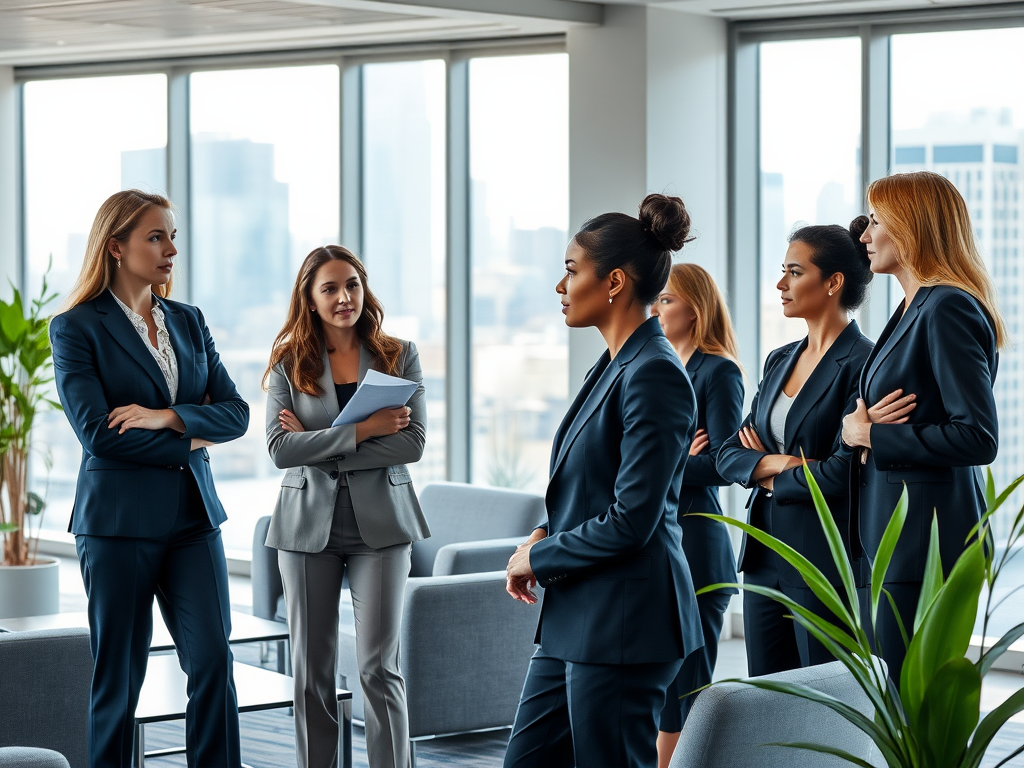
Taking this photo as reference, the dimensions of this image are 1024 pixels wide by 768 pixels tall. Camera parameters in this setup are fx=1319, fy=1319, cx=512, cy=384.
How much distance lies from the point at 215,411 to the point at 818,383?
1631 millimetres

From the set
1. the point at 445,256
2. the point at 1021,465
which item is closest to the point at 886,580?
the point at 1021,465

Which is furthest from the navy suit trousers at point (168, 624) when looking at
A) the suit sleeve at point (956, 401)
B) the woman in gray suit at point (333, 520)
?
the suit sleeve at point (956, 401)

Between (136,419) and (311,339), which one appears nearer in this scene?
(136,419)

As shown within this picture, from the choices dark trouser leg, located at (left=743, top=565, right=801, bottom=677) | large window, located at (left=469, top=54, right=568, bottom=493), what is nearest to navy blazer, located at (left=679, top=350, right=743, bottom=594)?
dark trouser leg, located at (left=743, top=565, right=801, bottom=677)

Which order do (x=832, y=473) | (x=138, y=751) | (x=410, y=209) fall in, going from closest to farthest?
(x=832, y=473)
(x=138, y=751)
(x=410, y=209)

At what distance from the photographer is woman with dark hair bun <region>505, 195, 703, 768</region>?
7.96ft

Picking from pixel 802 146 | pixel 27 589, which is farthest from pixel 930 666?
pixel 27 589

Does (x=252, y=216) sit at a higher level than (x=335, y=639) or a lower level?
higher

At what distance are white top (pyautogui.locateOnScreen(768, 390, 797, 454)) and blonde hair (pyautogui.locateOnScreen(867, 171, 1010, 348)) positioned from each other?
583 mm

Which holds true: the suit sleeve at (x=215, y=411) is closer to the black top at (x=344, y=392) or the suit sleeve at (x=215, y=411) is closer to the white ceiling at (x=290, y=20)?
the black top at (x=344, y=392)

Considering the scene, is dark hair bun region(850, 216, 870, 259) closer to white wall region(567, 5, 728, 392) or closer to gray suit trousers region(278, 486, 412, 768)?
gray suit trousers region(278, 486, 412, 768)

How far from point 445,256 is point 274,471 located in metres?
1.84

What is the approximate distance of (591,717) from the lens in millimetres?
2447

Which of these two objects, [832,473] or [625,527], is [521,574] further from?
[832,473]
